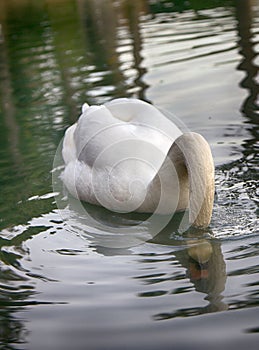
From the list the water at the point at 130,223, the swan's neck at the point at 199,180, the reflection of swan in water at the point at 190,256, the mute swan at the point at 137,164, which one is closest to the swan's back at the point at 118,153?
the mute swan at the point at 137,164

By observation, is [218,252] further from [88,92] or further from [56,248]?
[88,92]

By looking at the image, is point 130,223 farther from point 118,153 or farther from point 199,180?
point 199,180

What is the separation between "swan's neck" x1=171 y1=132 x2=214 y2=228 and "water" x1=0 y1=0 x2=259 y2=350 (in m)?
0.14

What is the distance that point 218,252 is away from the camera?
4.59m

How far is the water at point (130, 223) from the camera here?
3.83 m

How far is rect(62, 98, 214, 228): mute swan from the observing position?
4766 millimetres

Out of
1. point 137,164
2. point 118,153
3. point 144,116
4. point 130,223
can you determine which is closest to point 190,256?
point 130,223

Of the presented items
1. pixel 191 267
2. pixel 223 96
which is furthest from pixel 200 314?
pixel 223 96

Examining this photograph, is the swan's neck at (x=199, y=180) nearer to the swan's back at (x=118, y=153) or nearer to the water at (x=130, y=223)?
the water at (x=130, y=223)

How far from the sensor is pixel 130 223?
5.39 metres

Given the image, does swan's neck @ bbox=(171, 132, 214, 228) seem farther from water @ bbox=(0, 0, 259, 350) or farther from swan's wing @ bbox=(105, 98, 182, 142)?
swan's wing @ bbox=(105, 98, 182, 142)

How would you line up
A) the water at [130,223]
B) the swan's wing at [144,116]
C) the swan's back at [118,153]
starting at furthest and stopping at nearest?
the swan's wing at [144,116], the swan's back at [118,153], the water at [130,223]

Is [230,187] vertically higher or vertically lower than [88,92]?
lower

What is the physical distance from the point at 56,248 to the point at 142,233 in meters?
0.59
